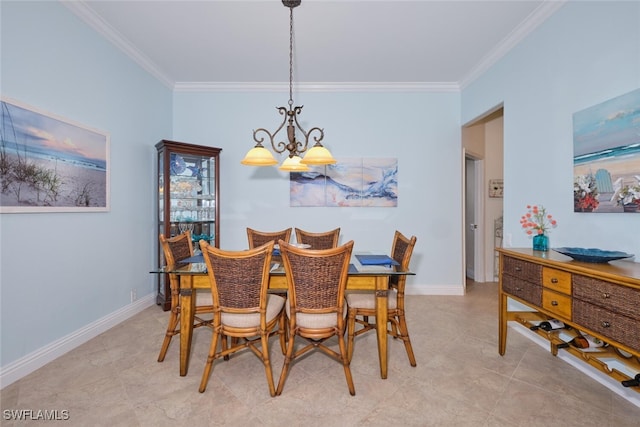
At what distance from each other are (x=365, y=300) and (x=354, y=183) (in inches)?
84.7

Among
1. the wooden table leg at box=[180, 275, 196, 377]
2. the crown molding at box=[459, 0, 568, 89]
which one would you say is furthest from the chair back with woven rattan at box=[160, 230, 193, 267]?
the crown molding at box=[459, 0, 568, 89]

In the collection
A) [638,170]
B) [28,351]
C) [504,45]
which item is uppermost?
[504,45]

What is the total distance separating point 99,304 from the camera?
9.11 feet

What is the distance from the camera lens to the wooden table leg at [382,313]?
80.0 inches

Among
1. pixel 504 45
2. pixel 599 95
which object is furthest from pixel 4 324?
pixel 504 45

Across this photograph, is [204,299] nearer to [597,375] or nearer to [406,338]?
[406,338]

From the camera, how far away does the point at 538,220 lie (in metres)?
2.53

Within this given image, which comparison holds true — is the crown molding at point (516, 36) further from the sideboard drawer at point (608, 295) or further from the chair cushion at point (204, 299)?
the chair cushion at point (204, 299)

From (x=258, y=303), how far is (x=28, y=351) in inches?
70.6

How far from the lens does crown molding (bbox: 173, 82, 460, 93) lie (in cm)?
404

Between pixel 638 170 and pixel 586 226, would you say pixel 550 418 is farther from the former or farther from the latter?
pixel 638 170

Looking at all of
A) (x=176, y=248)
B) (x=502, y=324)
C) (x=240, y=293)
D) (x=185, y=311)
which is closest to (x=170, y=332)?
(x=185, y=311)

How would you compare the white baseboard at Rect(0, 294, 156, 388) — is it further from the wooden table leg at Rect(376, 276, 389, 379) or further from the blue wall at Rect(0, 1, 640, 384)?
the wooden table leg at Rect(376, 276, 389, 379)

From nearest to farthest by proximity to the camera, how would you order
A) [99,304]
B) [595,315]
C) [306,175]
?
[595,315] → [99,304] → [306,175]
